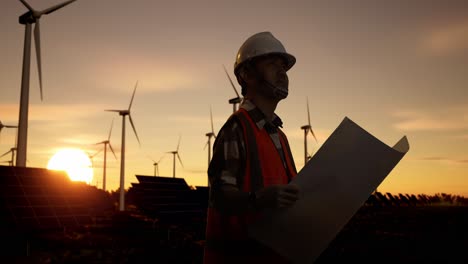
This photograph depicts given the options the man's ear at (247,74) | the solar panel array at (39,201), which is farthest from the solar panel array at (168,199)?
the man's ear at (247,74)

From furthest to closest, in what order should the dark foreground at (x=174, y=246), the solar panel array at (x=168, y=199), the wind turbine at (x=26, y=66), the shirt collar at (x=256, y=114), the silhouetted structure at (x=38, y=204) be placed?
the wind turbine at (x=26, y=66) < the solar panel array at (x=168, y=199) < the dark foreground at (x=174, y=246) < the silhouetted structure at (x=38, y=204) < the shirt collar at (x=256, y=114)

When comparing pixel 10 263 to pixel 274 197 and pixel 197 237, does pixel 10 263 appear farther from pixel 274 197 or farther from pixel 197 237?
pixel 274 197

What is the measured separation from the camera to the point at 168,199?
49.8ft

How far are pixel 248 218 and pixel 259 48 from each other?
898 mm

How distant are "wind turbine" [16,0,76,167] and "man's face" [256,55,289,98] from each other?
1532 cm

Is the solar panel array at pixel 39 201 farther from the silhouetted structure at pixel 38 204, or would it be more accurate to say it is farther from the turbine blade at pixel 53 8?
the turbine blade at pixel 53 8

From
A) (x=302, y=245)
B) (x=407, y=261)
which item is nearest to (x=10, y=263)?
(x=407, y=261)

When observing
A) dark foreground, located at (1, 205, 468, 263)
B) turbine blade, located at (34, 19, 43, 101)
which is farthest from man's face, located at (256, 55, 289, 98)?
turbine blade, located at (34, 19, 43, 101)

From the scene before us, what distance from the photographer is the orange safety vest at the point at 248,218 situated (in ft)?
7.16

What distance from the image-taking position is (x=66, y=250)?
1293cm

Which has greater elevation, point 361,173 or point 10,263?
point 361,173

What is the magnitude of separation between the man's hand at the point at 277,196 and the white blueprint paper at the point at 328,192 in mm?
55

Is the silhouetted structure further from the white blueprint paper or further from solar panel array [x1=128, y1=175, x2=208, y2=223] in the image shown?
the white blueprint paper

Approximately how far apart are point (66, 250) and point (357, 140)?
1240 cm
